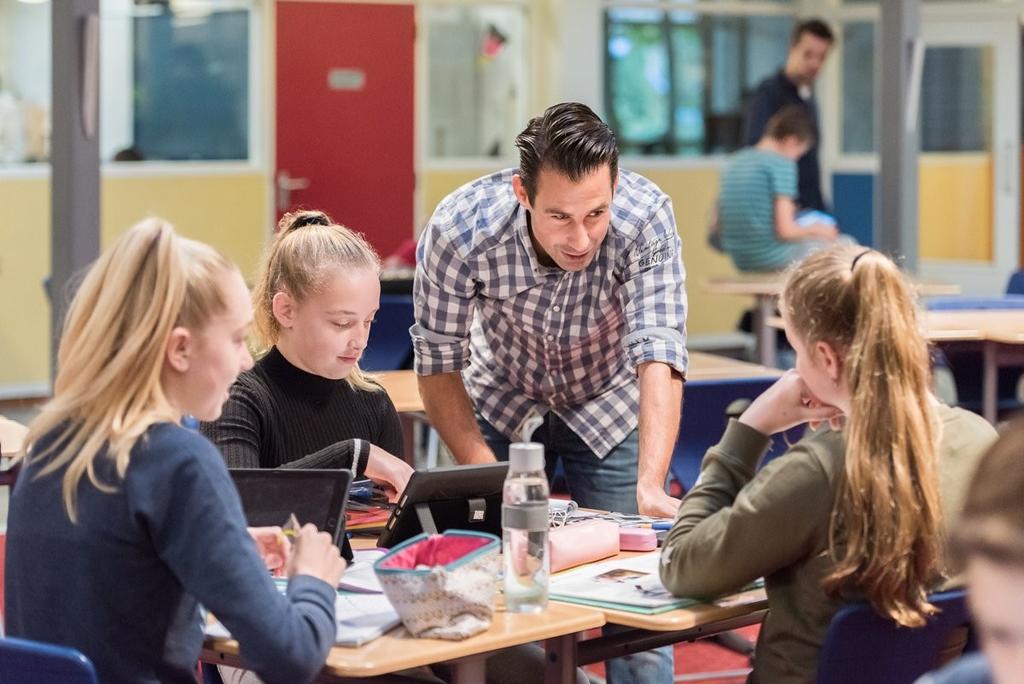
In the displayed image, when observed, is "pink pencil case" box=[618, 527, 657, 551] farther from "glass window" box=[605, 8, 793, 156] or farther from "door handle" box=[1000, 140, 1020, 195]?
"door handle" box=[1000, 140, 1020, 195]

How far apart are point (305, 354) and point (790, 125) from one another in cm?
481

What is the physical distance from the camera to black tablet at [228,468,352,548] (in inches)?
87.2

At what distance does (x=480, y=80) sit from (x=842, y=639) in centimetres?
829

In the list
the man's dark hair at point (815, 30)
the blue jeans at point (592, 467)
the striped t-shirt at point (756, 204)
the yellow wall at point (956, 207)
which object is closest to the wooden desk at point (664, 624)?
the blue jeans at point (592, 467)

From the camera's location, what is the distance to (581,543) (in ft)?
8.09

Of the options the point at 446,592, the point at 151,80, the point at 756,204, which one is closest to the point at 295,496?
the point at 446,592

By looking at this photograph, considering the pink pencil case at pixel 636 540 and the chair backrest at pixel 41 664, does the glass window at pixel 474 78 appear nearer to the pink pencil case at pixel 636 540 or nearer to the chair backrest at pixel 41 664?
the pink pencil case at pixel 636 540

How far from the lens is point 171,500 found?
1820 millimetres

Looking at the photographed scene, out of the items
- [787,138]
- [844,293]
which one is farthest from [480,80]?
[844,293]

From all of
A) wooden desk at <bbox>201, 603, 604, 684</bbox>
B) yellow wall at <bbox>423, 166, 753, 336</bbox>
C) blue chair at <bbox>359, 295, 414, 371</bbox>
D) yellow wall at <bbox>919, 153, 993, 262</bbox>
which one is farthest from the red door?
wooden desk at <bbox>201, 603, 604, 684</bbox>

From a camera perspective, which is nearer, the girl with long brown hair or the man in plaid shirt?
the girl with long brown hair

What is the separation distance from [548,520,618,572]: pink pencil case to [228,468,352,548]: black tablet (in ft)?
1.20

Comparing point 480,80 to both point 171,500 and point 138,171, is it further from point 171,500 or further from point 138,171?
point 171,500

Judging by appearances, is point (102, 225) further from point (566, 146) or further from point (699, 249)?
point (566, 146)
